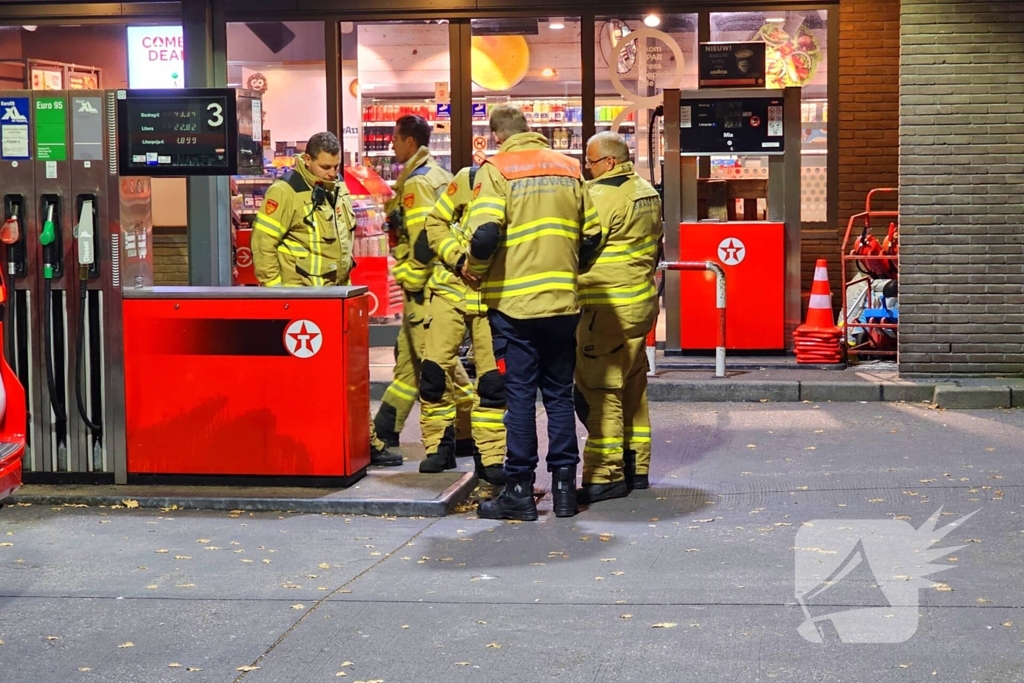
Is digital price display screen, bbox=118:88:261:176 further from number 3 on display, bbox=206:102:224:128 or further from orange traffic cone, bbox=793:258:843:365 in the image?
orange traffic cone, bbox=793:258:843:365

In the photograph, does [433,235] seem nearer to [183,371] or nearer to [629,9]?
[183,371]

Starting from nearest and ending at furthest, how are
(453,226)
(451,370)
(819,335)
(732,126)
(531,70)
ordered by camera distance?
(453,226)
(451,370)
(819,335)
(732,126)
(531,70)

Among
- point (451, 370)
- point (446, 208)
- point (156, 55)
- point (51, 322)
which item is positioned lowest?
point (451, 370)

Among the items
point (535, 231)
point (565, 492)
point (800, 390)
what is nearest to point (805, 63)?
point (800, 390)

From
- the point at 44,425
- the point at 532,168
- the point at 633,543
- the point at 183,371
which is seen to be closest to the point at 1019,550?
the point at 633,543

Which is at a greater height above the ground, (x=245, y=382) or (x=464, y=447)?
(x=245, y=382)

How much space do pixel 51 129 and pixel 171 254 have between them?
22.8 feet

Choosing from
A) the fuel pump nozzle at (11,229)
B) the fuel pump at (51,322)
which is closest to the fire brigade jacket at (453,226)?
the fuel pump at (51,322)

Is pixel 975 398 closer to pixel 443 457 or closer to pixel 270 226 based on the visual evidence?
pixel 443 457

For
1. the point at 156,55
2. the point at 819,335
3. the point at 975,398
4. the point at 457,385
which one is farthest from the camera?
the point at 156,55

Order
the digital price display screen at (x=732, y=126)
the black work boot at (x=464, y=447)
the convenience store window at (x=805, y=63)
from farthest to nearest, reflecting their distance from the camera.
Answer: the convenience store window at (x=805, y=63)
the digital price display screen at (x=732, y=126)
the black work boot at (x=464, y=447)

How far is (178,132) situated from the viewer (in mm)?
7922

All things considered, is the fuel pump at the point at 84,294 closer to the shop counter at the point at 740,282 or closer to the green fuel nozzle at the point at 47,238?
the green fuel nozzle at the point at 47,238

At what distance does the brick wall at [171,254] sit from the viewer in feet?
48.3
